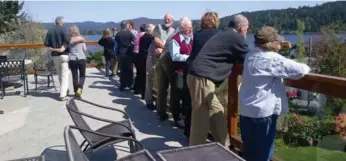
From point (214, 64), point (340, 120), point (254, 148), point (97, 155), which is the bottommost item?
point (97, 155)

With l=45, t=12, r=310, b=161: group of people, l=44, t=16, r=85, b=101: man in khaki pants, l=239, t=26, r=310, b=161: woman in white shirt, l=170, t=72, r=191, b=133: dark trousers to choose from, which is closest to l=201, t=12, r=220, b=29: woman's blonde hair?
l=45, t=12, r=310, b=161: group of people

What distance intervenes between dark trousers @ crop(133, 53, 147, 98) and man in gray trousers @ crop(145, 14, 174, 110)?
0.78 meters

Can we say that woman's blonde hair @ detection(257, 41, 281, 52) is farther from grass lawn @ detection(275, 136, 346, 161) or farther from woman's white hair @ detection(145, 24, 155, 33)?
woman's white hair @ detection(145, 24, 155, 33)

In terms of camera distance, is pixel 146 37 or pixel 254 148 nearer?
pixel 254 148

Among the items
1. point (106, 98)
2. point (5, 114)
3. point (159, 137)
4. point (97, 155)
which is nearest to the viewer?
point (97, 155)

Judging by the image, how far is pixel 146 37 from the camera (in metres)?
7.74

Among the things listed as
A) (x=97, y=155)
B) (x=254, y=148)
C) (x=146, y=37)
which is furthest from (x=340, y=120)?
(x=146, y=37)

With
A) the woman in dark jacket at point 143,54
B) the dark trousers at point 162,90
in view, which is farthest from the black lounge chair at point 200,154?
the woman in dark jacket at point 143,54

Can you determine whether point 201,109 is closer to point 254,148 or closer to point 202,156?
point 254,148

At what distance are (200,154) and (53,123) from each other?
4.08 m

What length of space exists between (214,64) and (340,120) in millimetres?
1363

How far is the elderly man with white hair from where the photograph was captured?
5.30 m

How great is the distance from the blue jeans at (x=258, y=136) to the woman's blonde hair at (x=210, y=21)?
4.33 feet

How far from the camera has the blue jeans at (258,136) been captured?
10.7 ft
